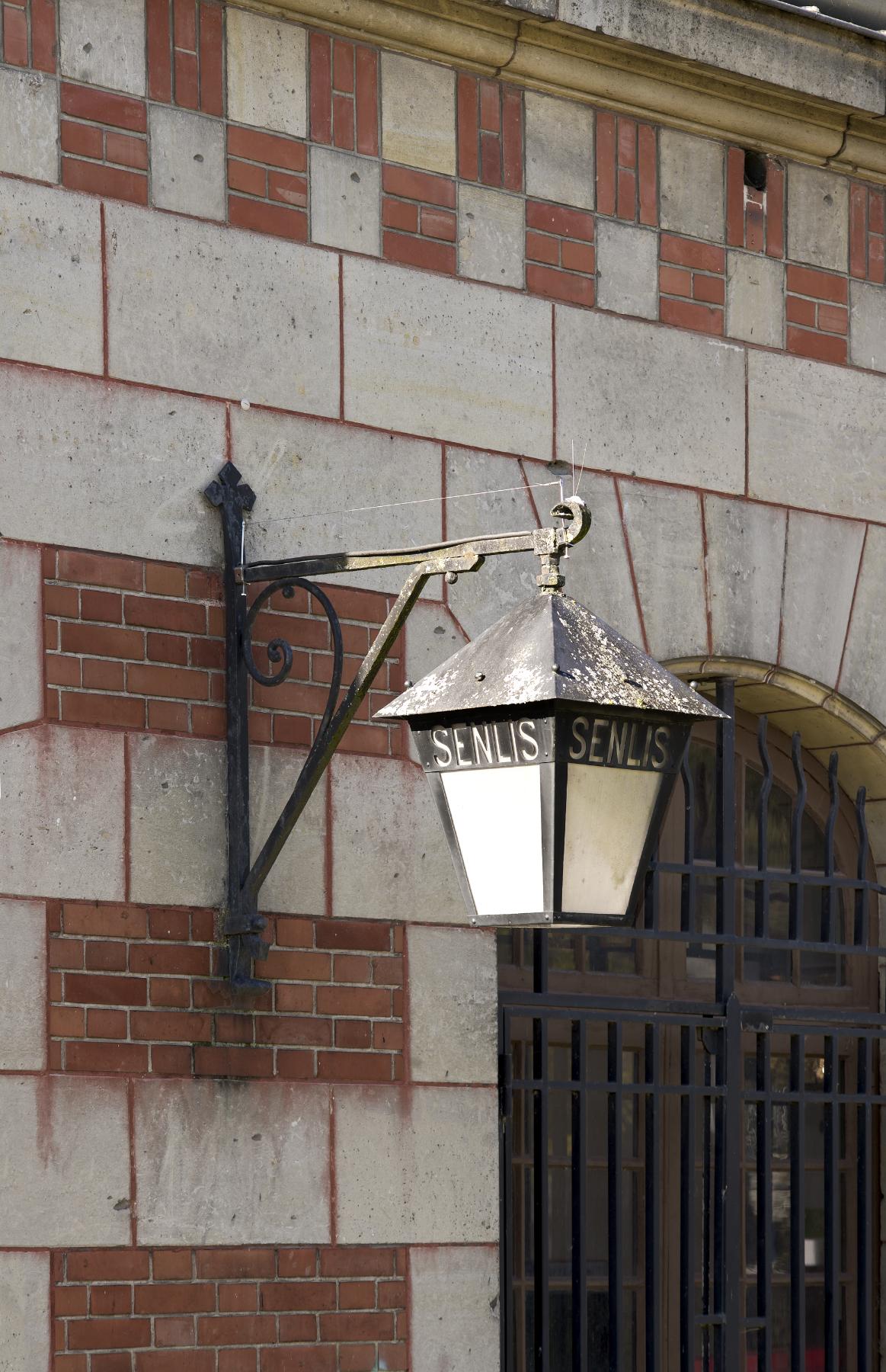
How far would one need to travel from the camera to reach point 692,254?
6508 millimetres

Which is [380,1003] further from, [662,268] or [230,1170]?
[662,268]

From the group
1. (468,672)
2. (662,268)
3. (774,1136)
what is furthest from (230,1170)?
(662,268)

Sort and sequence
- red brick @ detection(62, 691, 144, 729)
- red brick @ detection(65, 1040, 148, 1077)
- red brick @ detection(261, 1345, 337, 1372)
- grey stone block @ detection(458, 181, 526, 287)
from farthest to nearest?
grey stone block @ detection(458, 181, 526, 287) < red brick @ detection(261, 1345, 337, 1372) < red brick @ detection(62, 691, 144, 729) < red brick @ detection(65, 1040, 148, 1077)

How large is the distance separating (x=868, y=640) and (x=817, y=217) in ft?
4.17

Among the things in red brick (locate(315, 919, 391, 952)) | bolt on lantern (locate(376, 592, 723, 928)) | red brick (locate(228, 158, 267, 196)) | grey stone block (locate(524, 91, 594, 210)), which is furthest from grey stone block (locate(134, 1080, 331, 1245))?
grey stone block (locate(524, 91, 594, 210))

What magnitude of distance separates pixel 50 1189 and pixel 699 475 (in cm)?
272

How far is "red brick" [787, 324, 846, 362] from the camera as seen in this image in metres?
6.70

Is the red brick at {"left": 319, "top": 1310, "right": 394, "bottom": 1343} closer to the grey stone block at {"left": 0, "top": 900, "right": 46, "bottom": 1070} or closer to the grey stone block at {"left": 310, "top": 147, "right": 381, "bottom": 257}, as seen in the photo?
the grey stone block at {"left": 0, "top": 900, "right": 46, "bottom": 1070}

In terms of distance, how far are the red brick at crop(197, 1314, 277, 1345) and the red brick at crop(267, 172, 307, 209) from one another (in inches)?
105

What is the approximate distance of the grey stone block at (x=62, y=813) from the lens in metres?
4.99

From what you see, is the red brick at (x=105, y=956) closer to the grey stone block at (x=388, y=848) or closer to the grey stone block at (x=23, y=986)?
the grey stone block at (x=23, y=986)

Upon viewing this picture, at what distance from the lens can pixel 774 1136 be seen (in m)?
6.84

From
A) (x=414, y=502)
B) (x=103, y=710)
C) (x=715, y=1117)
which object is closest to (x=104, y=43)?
(x=414, y=502)

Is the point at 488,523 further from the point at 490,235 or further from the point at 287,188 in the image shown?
the point at 287,188
